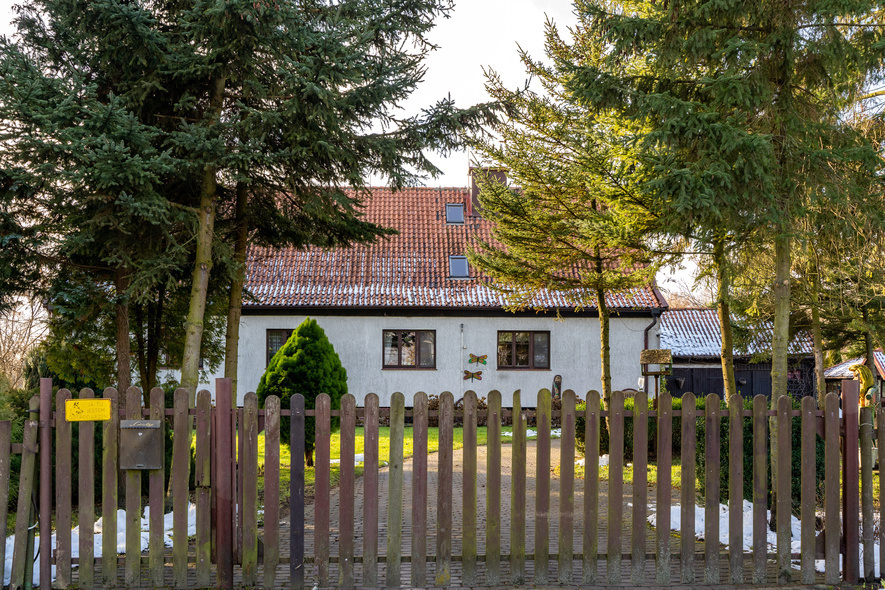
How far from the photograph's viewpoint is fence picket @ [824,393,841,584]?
5.34 metres

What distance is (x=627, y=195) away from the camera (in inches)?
376

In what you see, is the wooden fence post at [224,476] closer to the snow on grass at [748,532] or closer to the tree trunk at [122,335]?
the snow on grass at [748,532]

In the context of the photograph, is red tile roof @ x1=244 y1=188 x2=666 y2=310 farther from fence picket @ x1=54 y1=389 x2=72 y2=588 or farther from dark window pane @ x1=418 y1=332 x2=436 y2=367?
fence picket @ x1=54 y1=389 x2=72 y2=588

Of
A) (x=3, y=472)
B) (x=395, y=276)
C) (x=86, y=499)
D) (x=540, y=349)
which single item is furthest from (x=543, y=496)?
(x=395, y=276)

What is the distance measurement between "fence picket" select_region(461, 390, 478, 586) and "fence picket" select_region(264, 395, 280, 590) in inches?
54.8

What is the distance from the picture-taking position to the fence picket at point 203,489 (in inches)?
201

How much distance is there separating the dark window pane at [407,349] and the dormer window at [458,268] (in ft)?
7.74

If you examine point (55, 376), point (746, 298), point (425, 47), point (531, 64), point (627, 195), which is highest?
point (531, 64)

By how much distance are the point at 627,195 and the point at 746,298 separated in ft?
24.8

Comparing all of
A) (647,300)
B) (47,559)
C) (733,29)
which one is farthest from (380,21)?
(647,300)

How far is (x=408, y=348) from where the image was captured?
21062mm

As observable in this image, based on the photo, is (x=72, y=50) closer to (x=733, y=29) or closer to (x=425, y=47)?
(x=425, y=47)

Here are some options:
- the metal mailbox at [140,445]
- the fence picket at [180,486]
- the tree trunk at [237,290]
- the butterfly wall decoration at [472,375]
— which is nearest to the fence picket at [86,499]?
the metal mailbox at [140,445]

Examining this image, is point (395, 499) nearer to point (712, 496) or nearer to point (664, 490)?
point (664, 490)
